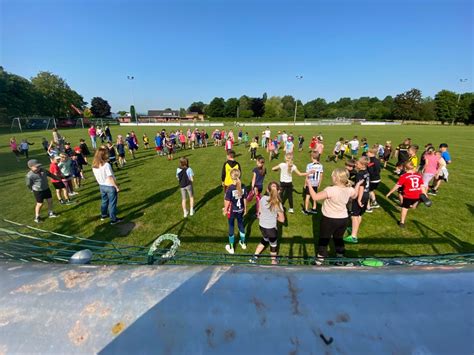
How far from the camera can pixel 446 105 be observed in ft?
277

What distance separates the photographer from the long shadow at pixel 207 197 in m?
8.49

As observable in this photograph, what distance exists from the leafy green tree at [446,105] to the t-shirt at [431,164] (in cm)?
A: 10506

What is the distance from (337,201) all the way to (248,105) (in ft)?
380

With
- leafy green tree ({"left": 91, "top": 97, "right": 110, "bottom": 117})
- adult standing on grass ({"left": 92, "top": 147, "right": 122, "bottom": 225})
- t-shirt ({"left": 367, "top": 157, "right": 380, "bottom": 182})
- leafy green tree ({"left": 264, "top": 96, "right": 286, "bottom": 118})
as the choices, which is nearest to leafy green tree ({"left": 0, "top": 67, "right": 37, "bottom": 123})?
leafy green tree ({"left": 91, "top": 97, "right": 110, "bottom": 117})

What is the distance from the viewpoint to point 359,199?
18.7 ft

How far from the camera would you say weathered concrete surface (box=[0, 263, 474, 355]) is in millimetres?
876

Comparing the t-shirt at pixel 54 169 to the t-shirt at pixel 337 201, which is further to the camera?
the t-shirt at pixel 54 169

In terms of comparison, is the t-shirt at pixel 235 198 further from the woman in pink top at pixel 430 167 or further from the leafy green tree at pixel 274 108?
the leafy green tree at pixel 274 108

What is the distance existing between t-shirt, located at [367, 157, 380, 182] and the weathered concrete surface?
285 inches

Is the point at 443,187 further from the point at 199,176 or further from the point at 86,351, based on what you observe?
the point at 86,351

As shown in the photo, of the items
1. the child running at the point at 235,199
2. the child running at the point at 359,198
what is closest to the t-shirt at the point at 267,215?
the child running at the point at 235,199

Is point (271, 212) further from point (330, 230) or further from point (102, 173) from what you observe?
point (102, 173)

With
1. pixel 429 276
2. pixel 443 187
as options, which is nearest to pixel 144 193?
pixel 429 276

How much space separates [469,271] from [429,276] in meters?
0.26
